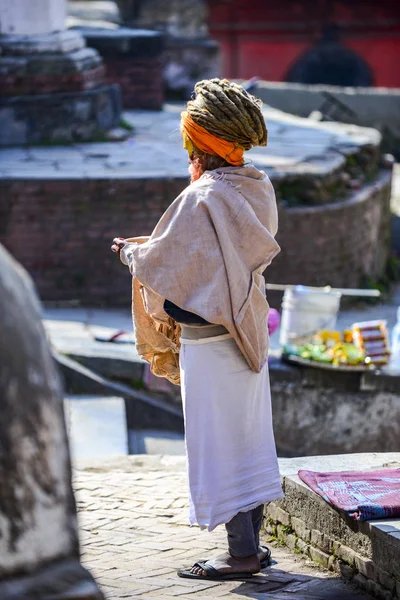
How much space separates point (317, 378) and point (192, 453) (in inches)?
155

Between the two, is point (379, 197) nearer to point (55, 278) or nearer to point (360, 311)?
point (360, 311)

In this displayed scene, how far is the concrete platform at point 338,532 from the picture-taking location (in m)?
3.59

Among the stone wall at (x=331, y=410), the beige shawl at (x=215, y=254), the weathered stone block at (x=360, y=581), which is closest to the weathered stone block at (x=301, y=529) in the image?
the weathered stone block at (x=360, y=581)

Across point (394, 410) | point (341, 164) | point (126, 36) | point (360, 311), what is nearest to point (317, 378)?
point (394, 410)

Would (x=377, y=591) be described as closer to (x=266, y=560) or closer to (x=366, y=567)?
(x=366, y=567)

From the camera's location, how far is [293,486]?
4.13m

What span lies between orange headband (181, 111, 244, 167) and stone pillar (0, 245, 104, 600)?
1809 mm

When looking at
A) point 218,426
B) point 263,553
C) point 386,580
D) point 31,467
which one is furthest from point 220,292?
point 31,467

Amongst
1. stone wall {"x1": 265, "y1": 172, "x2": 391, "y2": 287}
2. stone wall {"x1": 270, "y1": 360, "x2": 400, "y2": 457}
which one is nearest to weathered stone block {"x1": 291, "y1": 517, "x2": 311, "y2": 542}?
stone wall {"x1": 270, "y1": 360, "x2": 400, "y2": 457}

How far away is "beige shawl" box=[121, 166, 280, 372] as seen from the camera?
3.57 metres

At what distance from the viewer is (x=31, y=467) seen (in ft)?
5.84

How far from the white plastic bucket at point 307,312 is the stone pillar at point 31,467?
580 centimetres

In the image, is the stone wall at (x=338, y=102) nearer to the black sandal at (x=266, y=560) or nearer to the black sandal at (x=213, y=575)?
the black sandal at (x=266, y=560)

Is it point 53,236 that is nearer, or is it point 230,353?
point 230,353
